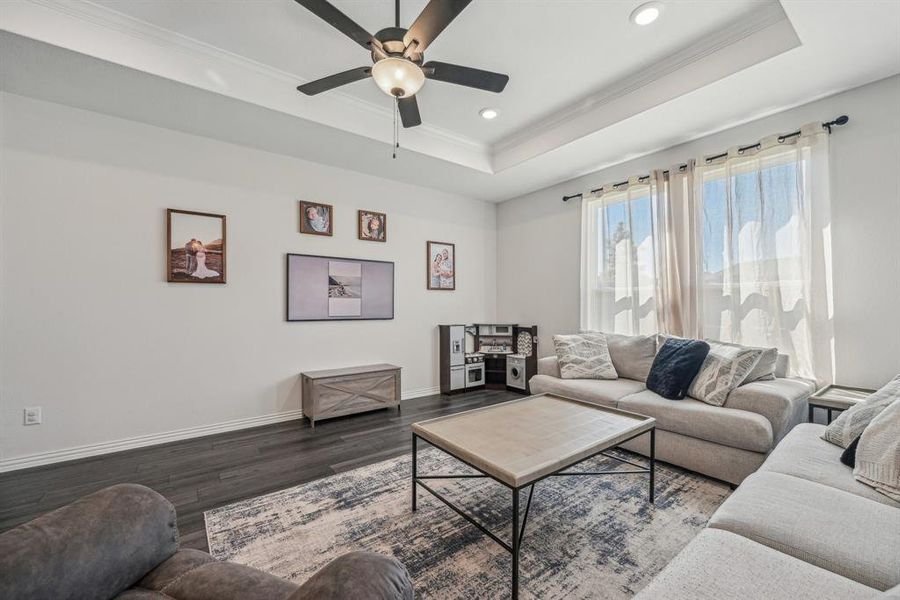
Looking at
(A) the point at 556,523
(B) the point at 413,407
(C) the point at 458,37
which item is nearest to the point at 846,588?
(A) the point at 556,523

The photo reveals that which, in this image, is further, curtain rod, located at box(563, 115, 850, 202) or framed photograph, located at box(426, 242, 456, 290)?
framed photograph, located at box(426, 242, 456, 290)

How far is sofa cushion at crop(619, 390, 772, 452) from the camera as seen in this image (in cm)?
216

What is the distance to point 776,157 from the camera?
114 inches

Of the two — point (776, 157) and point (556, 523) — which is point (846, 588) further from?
point (776, 157)

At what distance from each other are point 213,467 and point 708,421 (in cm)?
344

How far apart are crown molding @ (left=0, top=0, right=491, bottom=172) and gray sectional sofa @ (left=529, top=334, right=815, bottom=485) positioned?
9.35 feet

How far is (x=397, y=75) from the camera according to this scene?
199cm

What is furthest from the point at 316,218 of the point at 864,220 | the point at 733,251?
the point at 864,220

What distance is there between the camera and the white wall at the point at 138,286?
2637 millimetres

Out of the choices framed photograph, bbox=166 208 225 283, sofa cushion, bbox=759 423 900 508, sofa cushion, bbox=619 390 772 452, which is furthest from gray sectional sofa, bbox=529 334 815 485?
framed photograph, bbox=166 208 225 283

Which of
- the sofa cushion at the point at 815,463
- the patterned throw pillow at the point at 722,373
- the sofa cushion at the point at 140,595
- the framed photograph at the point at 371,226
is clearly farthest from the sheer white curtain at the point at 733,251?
the sofa cushion at the point at 140,595

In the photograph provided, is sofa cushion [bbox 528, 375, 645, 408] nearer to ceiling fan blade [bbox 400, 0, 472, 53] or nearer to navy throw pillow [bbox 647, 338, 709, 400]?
navy throw pillow [bbox 647, 338, 709, 400]

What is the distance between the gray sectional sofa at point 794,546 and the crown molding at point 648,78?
2510mm

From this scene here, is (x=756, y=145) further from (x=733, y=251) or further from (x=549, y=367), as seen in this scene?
(x=549, y=367)
